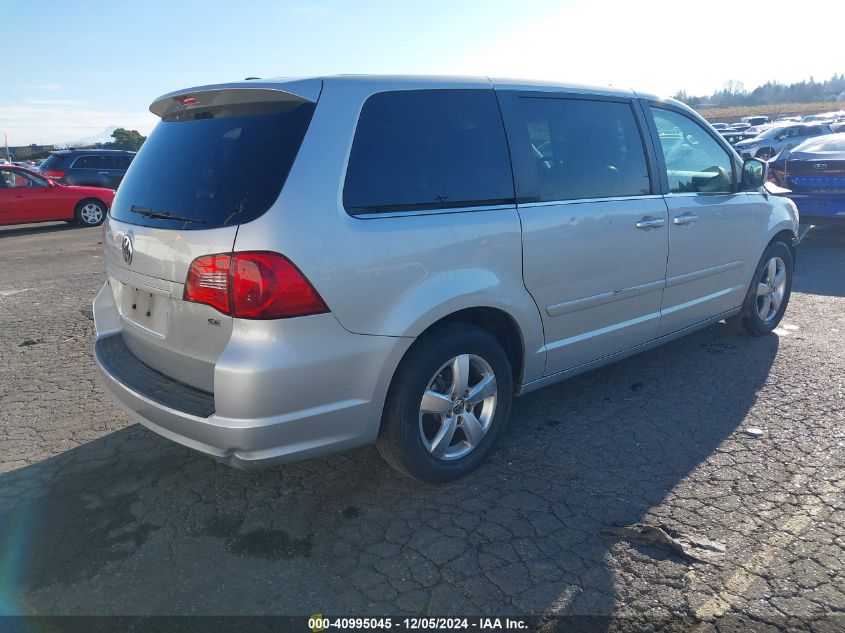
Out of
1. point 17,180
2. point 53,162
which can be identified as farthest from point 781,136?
point 17,180

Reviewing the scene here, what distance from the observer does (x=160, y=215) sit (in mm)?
3010

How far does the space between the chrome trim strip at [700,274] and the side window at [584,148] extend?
25.5 inches

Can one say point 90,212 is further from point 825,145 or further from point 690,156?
point 825,145

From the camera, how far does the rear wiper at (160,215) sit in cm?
283

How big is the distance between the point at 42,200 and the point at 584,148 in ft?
45.1

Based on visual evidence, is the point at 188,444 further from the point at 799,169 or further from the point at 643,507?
the point at 799,169

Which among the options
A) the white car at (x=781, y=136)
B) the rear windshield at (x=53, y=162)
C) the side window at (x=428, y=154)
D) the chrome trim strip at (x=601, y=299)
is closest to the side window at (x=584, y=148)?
the side window at (x=428, y=154)

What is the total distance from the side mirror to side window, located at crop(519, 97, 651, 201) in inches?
A: 49.4

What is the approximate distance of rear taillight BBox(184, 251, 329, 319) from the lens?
8.61ft

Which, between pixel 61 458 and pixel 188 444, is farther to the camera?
pixel 61 458

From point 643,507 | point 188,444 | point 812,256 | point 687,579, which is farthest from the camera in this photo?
point 812,256

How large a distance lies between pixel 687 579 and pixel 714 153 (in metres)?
3.32

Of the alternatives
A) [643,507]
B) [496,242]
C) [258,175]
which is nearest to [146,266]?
[258,175]

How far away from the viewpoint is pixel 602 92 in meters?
4.14
